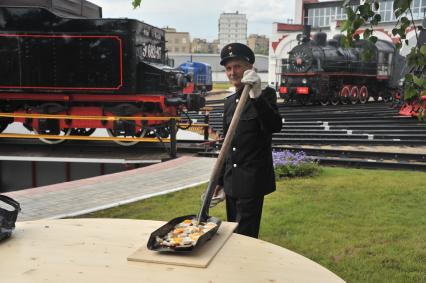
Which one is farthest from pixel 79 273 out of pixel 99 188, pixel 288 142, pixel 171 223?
pixel 288 142

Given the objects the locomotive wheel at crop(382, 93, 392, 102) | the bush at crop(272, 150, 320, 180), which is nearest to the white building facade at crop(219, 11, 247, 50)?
the locomotive wheel at crop(382, 93, 392, 102)

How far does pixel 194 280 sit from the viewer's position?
1715 millimetres

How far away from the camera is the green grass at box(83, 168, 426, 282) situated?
4.09 meters

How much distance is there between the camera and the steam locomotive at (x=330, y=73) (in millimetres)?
22219

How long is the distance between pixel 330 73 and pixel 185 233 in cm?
2143

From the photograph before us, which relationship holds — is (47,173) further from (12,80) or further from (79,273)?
(79,273)

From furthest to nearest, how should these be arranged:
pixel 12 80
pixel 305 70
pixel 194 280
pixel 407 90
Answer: pixel 305 70, pixel 12 80, pixel 407 90, pixel 194 280

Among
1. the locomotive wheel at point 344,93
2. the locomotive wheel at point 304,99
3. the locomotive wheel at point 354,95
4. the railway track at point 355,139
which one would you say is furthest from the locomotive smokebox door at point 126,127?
the locomotive wheel at point 354,95

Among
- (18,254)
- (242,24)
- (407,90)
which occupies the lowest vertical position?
(18,254)

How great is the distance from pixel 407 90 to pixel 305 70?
799 inches

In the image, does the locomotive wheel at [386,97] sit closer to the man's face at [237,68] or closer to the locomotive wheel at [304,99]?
the locomotive wheel at [304,99]

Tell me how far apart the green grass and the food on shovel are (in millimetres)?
2058

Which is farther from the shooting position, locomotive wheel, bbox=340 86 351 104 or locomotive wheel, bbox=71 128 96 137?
locomotive wheel, bbox=340 86 351 104

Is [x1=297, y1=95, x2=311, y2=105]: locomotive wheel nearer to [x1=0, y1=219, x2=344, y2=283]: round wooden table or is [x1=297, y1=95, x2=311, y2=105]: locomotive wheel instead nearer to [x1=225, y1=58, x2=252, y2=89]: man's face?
[x1=225, y1=58, x2=252, y2=89]: man's face
